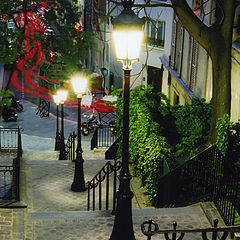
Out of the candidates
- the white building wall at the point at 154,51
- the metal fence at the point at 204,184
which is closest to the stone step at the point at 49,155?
the white building wall at the point at 154,51

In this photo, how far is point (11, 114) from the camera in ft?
93.5

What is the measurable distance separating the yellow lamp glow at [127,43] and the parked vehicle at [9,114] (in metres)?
22.7

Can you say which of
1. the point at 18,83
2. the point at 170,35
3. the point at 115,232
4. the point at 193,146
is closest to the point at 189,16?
the point at 193,146

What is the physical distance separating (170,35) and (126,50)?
17547 millimetres

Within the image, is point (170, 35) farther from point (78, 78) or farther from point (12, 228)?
→ point (12, 228)

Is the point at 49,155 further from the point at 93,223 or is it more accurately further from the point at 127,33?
the point at 127,33

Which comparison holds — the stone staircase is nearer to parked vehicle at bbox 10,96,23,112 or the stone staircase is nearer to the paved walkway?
the paved walkway

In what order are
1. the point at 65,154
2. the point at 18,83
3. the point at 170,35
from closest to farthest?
the point at 65,154 < the point at 170,35 < the point at 18,83

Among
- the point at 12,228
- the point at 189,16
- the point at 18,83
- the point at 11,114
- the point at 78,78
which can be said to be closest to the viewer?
the point at 12,228

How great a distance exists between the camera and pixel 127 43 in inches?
260

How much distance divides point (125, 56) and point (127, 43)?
21 cm

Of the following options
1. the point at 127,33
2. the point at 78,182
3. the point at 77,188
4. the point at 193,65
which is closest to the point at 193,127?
the point at 78,182

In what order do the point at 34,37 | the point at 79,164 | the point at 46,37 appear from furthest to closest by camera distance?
the point at 46,37 → the point at 34,37 → the point at 79,164

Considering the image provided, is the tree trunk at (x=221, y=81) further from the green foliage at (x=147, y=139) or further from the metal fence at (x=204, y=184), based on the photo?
the green foliage at (x=147, y=139)
